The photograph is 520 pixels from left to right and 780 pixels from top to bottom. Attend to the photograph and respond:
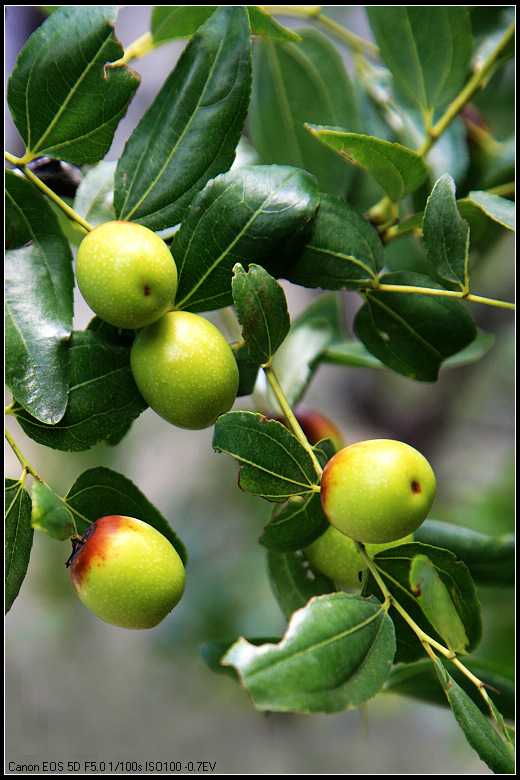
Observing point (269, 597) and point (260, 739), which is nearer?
point (269, 597)

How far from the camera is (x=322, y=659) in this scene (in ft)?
1.16

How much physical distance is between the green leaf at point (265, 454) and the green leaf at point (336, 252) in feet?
0.39

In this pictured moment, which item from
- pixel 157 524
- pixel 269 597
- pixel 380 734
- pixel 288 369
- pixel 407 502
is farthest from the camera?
pixel 380 734

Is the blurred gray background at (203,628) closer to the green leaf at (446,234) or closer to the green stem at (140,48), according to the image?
the green stem at (140,48)

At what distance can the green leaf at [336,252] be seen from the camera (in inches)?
17.9

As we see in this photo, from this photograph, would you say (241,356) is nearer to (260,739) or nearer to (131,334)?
(131,334)

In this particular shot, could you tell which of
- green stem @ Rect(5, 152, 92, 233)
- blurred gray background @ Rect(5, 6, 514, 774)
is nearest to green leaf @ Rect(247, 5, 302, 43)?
green stem @ Rect(5, 152, 92, 233)

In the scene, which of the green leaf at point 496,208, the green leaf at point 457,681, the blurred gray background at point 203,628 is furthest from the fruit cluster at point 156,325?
the blurred gray background at point 203,628

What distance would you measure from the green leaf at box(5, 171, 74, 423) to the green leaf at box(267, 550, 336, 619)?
24 cm

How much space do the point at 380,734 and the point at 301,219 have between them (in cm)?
136

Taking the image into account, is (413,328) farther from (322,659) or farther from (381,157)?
(322,659)

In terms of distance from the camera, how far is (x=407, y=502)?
37cm

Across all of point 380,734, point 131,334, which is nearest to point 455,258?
Answer: point 131,334

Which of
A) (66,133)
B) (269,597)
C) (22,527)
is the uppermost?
(66,133)
